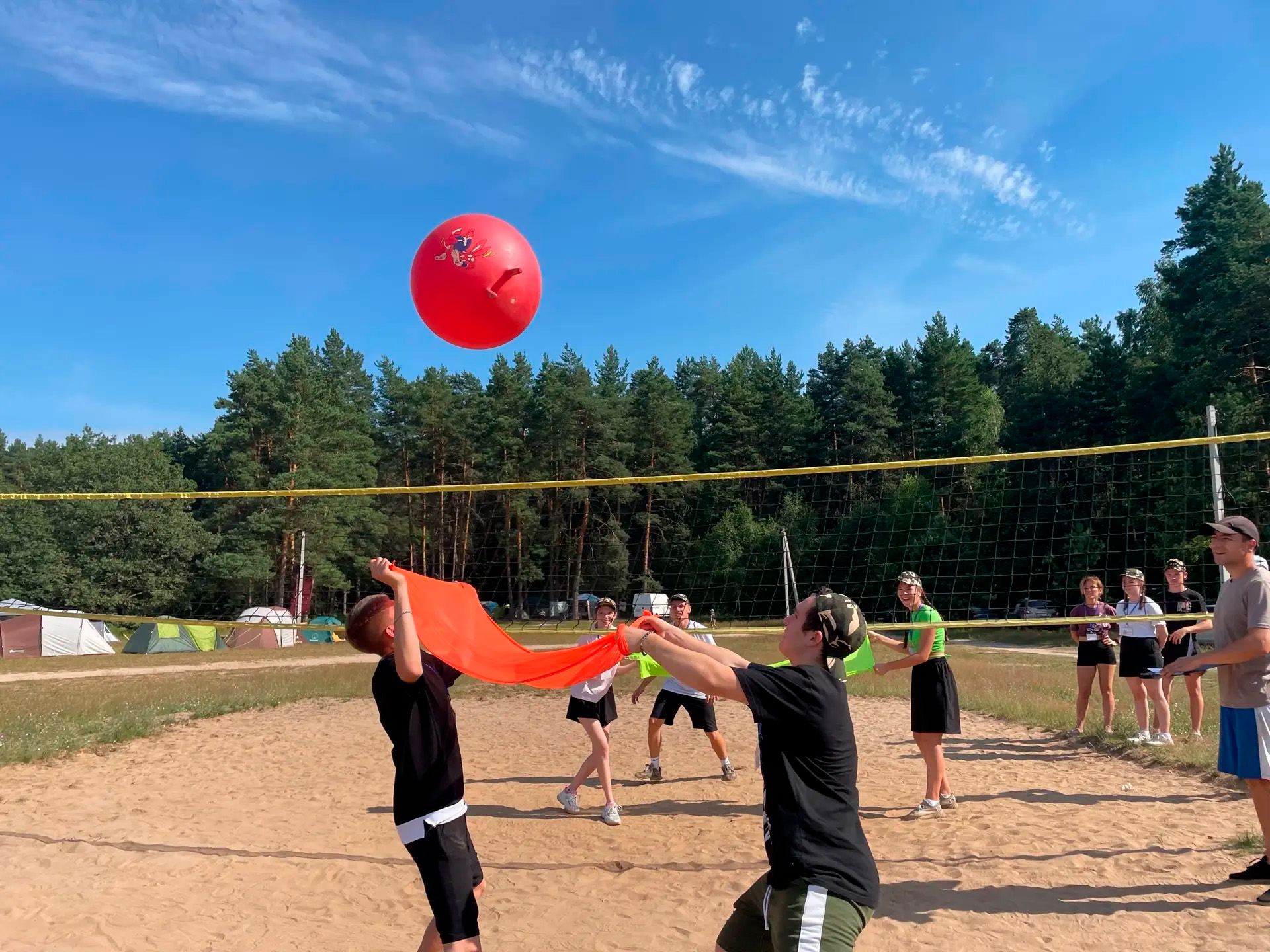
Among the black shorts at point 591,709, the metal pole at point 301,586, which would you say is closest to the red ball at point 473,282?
the black shorts at point 591,709

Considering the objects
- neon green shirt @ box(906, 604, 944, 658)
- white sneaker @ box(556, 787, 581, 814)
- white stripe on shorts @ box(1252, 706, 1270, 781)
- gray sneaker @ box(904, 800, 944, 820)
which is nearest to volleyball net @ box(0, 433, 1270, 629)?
neon green shirt @ box(906, 604, 944, 658)

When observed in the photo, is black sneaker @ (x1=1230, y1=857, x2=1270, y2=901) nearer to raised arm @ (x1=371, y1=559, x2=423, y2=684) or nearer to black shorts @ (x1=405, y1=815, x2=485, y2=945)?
black shorts @ (x1=405, y1=815, x2=485, y2=945)

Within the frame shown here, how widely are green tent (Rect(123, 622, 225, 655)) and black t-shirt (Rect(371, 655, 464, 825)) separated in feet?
90.4

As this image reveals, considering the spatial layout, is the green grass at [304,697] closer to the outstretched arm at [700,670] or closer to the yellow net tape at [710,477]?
the yellow net tape at [710,477]

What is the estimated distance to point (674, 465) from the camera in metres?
35.3

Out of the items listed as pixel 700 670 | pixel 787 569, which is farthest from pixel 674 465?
pixel 700 670

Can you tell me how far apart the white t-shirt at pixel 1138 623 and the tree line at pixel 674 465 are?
29.2ft

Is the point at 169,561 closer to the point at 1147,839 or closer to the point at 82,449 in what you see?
the point at 82,449

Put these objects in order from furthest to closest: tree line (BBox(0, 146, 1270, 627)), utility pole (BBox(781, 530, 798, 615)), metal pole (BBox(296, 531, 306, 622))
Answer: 1. metal pole (BBox(296, 531, 306, 622))
2. tree line (BBox(0, 146, 1270, 627))
3. utility pole (BBox(781, 530, 798, 615))

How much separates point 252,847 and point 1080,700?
27.1 feet

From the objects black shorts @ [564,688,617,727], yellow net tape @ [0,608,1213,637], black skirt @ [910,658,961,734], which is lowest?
black shorts @ [564,688,617,727]

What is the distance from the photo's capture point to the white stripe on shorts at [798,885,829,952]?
2.40 metres

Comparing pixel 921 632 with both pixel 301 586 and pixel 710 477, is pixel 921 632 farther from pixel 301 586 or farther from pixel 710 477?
pixel 301 586

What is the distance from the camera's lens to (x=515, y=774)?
8.20 metres
